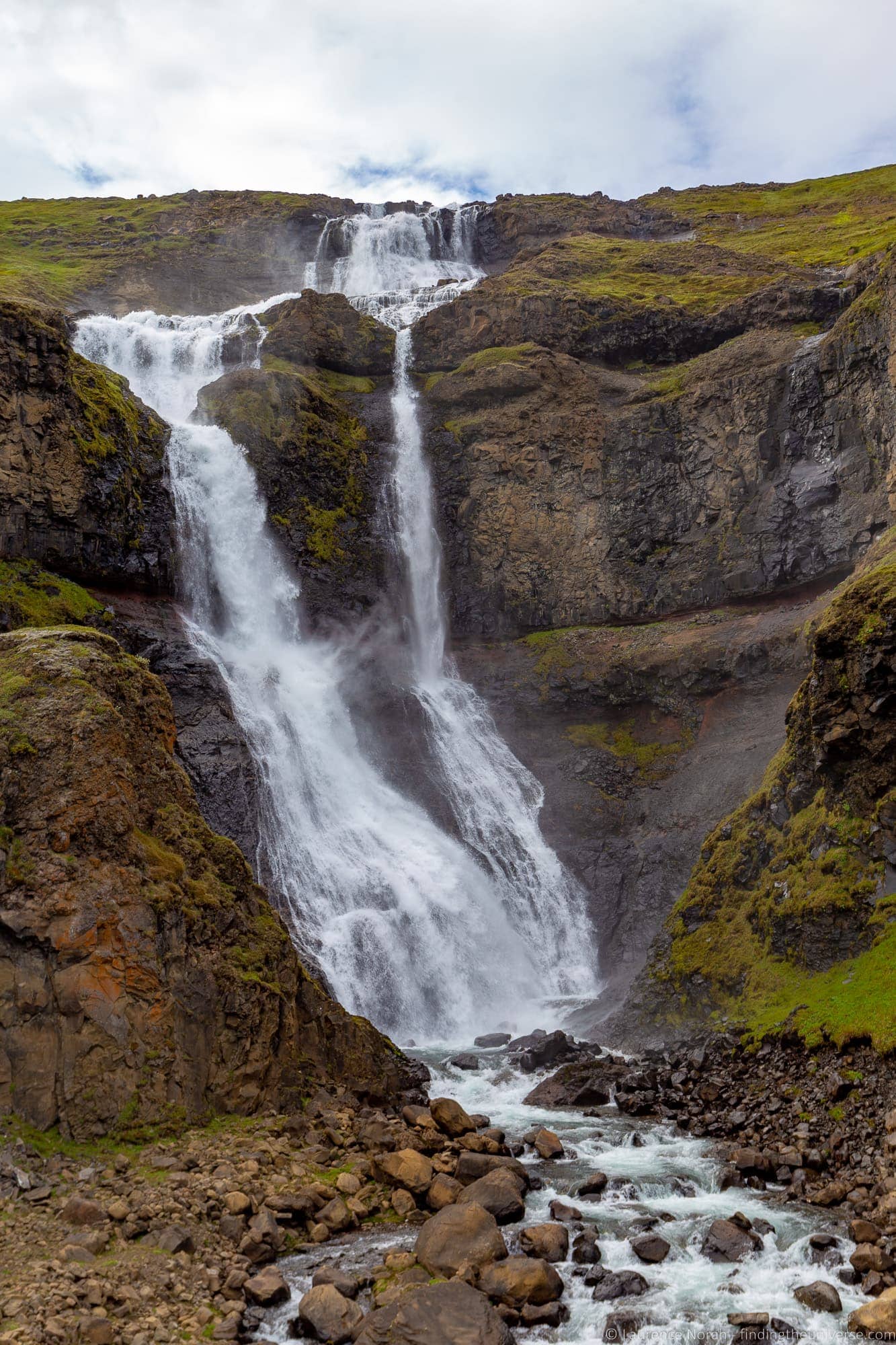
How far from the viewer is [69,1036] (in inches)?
512

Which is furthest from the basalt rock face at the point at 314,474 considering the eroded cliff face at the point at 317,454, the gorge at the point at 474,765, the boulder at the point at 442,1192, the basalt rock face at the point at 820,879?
the boulder at the point at 442,1192

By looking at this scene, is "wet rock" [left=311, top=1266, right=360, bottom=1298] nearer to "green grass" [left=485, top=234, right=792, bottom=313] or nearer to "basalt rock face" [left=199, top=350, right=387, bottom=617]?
"basalt rock face" [left=199, top=350, right=387, bottom=617]

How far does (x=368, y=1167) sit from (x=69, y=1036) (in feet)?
15.7

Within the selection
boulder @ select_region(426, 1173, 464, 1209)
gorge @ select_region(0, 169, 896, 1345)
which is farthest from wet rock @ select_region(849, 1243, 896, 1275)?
boulder @ select_region(426, 1173, 464, 1209)

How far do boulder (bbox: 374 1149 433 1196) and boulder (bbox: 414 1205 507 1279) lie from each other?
1284mm

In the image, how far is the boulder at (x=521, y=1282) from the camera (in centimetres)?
1019

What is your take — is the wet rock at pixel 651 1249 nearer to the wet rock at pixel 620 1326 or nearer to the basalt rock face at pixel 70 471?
the wet rock at pixel 620 1326

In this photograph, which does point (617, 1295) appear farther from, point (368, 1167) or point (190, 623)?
point (190, 623)

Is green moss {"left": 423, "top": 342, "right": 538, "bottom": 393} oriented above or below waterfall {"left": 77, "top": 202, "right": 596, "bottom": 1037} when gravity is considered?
above

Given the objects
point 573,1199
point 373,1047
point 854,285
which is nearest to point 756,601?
point 854,285

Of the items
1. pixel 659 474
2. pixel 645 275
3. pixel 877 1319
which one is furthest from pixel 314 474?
pixel 877 1319

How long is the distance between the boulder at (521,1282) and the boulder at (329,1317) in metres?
1.51

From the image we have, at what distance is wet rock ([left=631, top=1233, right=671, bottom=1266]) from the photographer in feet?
37.1

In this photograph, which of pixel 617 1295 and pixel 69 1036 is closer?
pixel 617 1295
